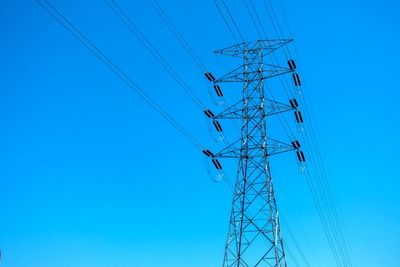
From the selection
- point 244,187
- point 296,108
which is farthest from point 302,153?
point 244,187

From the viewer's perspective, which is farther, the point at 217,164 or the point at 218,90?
the point at 218,90

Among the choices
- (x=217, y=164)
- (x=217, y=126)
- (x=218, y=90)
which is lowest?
(x=217, y=164)

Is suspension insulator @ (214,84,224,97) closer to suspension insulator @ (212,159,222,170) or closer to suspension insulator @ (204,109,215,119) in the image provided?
suspension insulator @ (204,109,215,119)

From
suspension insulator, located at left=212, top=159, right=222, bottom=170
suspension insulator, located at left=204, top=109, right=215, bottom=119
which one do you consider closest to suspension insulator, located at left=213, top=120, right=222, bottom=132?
suspension insulator, located at left=204, top=109, right=215, bottom=119

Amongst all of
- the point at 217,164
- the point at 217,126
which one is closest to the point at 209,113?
the point at 217,126

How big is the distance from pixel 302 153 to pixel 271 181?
3.76 meters

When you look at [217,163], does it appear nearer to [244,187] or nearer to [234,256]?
[244,187]

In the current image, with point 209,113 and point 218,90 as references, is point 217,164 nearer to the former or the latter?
point 209,113

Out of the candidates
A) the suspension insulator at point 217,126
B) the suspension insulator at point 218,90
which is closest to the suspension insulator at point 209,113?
the suspension insulator at point 217,126

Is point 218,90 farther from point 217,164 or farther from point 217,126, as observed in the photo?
point 217,164

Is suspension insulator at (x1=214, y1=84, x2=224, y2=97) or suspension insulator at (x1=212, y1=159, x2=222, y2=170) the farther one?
suspension insulator at (x1=214, y1=84, x2=224, y2=97)

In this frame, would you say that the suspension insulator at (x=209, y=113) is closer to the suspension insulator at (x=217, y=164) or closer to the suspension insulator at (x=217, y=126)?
the suspension insulator at (x=217, y=126)

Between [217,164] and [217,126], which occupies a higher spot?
[217,126]

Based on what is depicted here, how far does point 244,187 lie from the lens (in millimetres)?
20328
